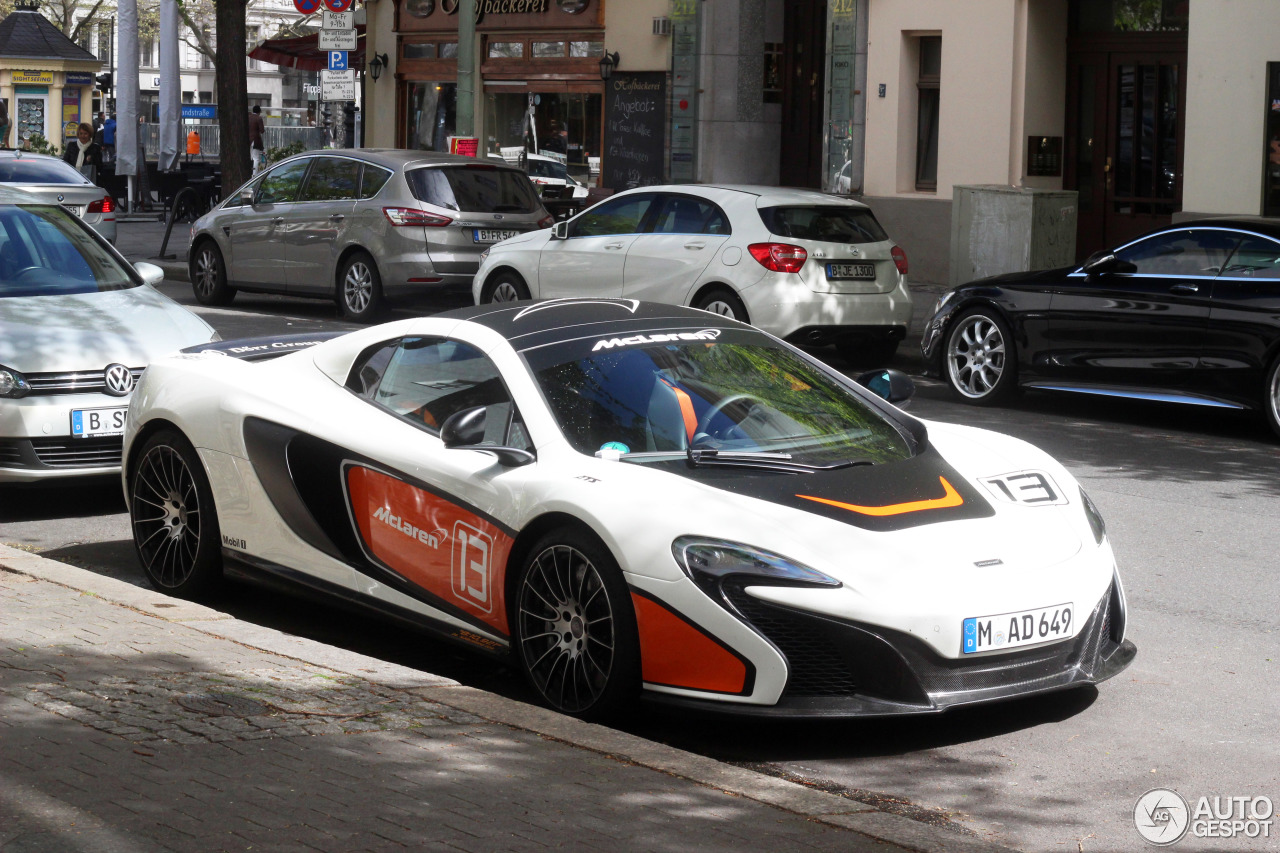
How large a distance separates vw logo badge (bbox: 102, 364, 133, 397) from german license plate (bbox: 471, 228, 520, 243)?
8662 millimetres

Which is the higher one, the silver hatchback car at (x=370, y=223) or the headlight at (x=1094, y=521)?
the silver hatchback car at (x=370, y=223)

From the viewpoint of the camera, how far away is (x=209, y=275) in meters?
19.0

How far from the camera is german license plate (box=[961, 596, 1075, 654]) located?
4891 mm

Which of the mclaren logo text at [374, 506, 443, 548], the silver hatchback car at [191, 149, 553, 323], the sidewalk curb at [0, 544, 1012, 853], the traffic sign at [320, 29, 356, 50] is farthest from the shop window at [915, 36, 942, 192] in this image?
the sidewalk curb at [0, 544, 1012, 853]

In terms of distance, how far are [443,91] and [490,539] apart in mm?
24429

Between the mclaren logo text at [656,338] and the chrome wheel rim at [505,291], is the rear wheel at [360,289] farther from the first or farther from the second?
the mclaren logo text at [656,338]

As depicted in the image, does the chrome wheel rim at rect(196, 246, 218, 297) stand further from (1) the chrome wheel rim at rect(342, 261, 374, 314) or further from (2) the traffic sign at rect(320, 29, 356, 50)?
(2) the traffic sign at rect(320, 29, 356, 50)

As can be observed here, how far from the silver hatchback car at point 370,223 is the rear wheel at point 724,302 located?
3564 mm

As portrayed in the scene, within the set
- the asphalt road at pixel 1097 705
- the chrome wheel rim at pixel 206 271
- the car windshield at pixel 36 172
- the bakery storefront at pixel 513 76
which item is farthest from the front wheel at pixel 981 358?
the bakery storefront at pixel 513 76

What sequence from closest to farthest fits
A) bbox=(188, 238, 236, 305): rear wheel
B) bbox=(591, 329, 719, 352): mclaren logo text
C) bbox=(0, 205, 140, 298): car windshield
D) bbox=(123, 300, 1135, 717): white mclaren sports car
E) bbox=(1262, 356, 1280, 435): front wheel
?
1. bbox=(123, 300, 1135, 717): white mclaren sports car
2. bbox=(591, 329, 719, 352): mclaren logo text
3. bbox=(0, 205, 140, 298): car windshield
4. bbox=(1262, 356, 1280, 435): front wheel
5. bbox=(188, 238, 236, 305): rear wheel

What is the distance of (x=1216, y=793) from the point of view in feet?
15.5

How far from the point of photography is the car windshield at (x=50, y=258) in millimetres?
9453

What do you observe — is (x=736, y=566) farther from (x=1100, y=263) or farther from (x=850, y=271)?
(x=850, y=271)

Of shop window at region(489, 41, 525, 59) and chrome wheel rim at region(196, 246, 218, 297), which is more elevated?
shop window at region(489, 41, 525, 59)
